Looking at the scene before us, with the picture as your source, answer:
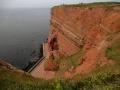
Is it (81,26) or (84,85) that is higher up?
(84,85)

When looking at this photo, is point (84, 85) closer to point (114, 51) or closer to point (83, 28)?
point (114, 51)

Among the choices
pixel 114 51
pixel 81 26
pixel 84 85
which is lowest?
pixel 81 26

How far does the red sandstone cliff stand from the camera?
98.1 feet

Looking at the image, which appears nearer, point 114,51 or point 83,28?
point 114,51

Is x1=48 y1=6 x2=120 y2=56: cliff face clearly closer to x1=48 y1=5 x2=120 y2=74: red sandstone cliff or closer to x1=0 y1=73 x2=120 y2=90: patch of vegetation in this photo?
x1=48 y1=5 x2=120 y2=74: red sandstone cliff

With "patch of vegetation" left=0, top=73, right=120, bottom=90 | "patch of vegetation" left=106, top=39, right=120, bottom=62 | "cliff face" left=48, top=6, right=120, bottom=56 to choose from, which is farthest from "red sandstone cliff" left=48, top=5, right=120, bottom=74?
"patch of vegetation" left=0, top=73, right=120, bottom=90

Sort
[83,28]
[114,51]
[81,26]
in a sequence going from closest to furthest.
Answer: [114,51], [83,28], [81,26]

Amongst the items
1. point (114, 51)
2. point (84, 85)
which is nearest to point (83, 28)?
point (114, 51)

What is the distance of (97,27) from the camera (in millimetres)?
33156

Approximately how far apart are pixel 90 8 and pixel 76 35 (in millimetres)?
6998

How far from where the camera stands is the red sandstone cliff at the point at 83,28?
29.9 meters

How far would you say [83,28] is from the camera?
3909 centimetres

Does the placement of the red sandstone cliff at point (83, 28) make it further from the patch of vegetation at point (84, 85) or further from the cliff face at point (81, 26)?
the patch of vegetation at point (84, 85)

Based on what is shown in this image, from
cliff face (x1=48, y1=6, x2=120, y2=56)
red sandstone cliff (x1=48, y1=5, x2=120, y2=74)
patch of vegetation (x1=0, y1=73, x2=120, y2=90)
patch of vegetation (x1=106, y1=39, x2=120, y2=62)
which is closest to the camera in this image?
patch of vegetation (x1=0, y1=73, x2=120, y2=90)
